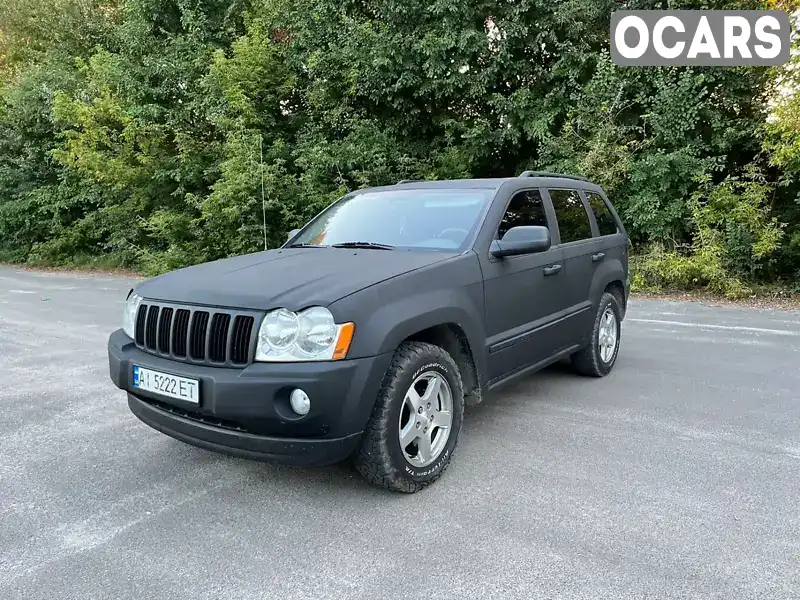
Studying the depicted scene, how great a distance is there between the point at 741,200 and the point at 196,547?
34.8 feet

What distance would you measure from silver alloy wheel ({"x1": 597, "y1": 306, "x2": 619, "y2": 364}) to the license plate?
342cm

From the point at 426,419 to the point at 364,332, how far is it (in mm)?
667

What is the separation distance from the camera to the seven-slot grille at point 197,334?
2.89 meters

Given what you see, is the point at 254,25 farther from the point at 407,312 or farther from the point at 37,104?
the point at 407,312

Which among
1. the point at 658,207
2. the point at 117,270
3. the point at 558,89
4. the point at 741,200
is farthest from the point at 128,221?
the point at 741,200

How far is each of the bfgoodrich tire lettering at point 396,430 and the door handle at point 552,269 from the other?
1363 millimetres

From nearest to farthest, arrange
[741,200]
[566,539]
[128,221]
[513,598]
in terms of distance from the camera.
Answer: [513,598], [566,539], [741,200], [128,221]

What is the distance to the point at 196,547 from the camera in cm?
271

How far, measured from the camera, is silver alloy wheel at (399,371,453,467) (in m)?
3.15

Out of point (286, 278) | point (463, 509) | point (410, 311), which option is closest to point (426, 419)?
point (463, 509)

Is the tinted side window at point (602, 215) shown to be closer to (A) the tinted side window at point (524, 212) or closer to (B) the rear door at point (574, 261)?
(B) the rear door at point (574, 261)

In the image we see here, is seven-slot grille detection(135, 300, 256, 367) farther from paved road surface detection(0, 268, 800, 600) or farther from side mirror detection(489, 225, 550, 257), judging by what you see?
side mirror detection(489, 225, 550, 257)

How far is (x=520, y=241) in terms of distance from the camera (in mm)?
3693

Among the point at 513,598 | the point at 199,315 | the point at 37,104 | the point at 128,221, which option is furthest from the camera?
the point at 37,104
